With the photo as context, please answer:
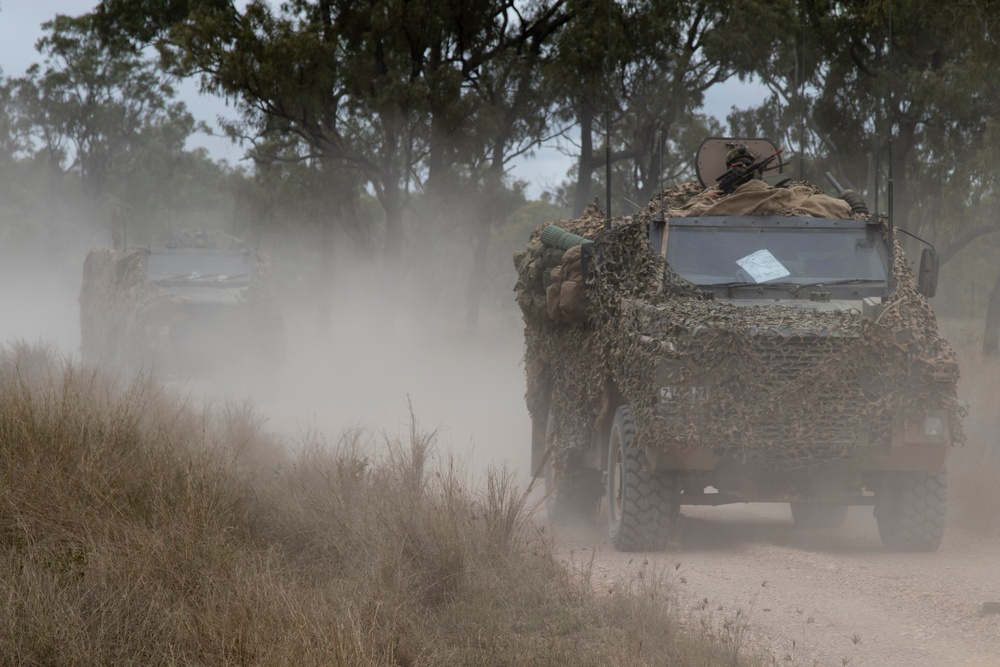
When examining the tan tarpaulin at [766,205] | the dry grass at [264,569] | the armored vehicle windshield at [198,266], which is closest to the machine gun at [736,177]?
the tan tarpaulin at [766,205]

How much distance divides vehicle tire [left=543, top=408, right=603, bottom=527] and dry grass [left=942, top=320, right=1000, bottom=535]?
2.63 meters

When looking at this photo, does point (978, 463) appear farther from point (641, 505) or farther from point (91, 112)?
point (91, 112)

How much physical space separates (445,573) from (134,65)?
138 ft

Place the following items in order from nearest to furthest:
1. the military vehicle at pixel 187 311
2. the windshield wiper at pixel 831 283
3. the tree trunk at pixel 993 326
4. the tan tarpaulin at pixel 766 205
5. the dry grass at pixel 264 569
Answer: the dry grass at pixel 264 569 < the windshield wiper at pixel 831 283 < the tan tarpaulin at pixel 766 205 < the military vehicle at pixel 187 311 < the tree trunk at pixel 993 326

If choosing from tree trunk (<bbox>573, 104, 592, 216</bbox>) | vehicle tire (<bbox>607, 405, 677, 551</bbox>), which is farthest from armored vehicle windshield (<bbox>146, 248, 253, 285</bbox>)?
vehicle tire (<bbox>607, 405, 677, 551</bbox>)

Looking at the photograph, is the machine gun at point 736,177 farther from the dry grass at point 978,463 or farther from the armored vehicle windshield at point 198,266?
the armored vehicle windshield at point 198,266

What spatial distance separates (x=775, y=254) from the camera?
828 cm

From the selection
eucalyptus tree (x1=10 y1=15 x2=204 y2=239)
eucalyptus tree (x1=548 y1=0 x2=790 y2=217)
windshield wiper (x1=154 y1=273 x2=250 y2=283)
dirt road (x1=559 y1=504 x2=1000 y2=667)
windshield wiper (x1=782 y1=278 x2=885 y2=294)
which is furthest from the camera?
eucalyptus tree (x1=10 y1=15 x2=204 y2=239)

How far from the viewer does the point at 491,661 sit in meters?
4.50

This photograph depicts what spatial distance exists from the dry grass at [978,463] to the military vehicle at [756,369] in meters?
0.57

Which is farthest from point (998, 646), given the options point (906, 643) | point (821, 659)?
point (821, 659)

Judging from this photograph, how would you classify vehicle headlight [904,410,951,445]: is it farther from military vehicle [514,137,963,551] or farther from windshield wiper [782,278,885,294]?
windshield wiper [782,278,885,294]

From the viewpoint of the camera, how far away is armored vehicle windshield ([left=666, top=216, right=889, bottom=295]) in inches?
317

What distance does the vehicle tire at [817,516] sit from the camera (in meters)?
8.97
